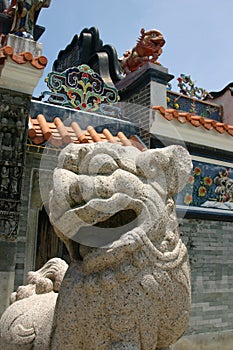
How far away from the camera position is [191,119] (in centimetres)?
562

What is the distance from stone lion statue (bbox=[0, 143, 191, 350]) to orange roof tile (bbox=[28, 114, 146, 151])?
7.41 ft

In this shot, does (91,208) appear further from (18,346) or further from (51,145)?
(51,145)

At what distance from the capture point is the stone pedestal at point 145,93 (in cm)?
568

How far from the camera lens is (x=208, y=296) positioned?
5.68 metres

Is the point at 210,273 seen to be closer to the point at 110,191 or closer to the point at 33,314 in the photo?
the point at 33,314

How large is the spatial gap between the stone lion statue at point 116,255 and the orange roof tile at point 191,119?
11.3 ft

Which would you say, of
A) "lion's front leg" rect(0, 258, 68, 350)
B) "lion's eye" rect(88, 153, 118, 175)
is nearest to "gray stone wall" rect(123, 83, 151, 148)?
"lion's front leg" rect(0, 258, 68, 350)

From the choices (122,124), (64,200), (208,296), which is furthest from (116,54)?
(64,200)

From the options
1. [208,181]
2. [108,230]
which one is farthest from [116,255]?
[208,181]

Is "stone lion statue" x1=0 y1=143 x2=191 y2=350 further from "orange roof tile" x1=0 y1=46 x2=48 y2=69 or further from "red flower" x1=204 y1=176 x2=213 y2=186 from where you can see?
"red flower" x1=204 y1=176 x2=213 y2=186

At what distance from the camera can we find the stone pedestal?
5684 millimetres

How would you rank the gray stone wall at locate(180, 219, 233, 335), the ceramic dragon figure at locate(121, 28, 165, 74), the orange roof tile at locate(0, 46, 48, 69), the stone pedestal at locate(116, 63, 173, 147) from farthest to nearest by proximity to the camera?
the ceramic dragon figure at locate(121, 28, 165, 74), the stone pedestal at locate(116, 63, 173, 147), the gray stone wall at locate(180, 219, 233, 335), the orange roof tile at locate(0, 46, 48, 69)

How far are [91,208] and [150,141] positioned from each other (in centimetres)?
381

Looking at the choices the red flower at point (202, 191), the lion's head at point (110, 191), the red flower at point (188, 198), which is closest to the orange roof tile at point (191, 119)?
the red flower at point (202, 191)
